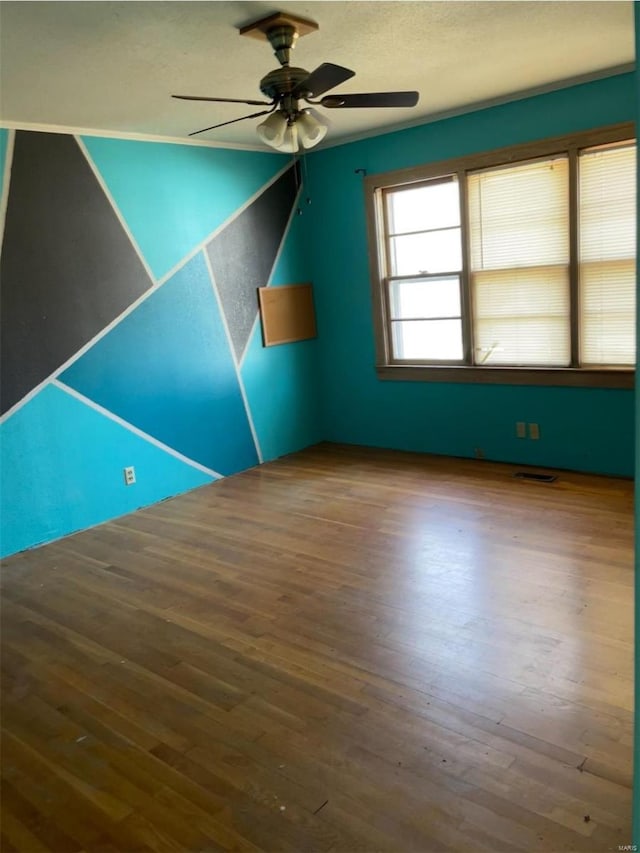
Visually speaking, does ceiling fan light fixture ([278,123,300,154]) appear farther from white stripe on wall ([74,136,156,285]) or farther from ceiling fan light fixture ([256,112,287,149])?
white stripe on wall ([74,136,156,285])

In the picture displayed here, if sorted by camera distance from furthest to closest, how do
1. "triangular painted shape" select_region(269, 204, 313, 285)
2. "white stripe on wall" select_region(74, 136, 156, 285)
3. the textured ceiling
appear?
"triangular painted shape" select_region(269, 204, 313, 285)
"white stripe on wall" select_region(74, 136, 156, 285)
the textured ceiling

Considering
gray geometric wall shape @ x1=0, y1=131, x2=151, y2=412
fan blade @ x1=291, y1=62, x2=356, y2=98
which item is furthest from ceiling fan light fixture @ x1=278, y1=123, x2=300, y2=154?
gray geometric wall shape @ x1=0, y1=131, x2=151, y2=412

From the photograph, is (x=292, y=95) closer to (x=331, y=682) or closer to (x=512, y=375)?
(x=331, y=682)

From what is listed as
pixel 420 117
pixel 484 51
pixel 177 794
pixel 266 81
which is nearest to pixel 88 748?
pixel 177 794

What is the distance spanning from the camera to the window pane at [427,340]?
5.17 meters

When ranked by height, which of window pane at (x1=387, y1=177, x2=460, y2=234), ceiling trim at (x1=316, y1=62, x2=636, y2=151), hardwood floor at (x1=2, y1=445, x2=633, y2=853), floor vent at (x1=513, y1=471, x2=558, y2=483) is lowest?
hardwood floor at (x1=2, y1=445, x2=633, y2=853)

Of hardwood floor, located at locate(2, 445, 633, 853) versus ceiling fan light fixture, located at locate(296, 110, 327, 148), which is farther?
ceiling fan light fixture, located at locate(296, 110, 327, 148)

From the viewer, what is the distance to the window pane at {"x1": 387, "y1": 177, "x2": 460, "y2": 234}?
4.93 meters

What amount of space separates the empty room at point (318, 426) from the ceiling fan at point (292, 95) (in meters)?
0.02

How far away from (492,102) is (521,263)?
111 cm

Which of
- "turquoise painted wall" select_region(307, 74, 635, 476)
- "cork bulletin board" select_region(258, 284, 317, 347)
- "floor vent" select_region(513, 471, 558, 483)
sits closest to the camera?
"turquoise painted wall" select_region(307, 74, 635, 476)

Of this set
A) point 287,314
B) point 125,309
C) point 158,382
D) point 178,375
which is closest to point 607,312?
point 287,314

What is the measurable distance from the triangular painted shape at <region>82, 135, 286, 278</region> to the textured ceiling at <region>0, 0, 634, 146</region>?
24 cm

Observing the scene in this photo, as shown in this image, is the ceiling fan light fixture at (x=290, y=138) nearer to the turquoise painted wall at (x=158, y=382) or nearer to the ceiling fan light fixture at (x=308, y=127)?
the ceiling fan light fixture at (x=308, y=127)
